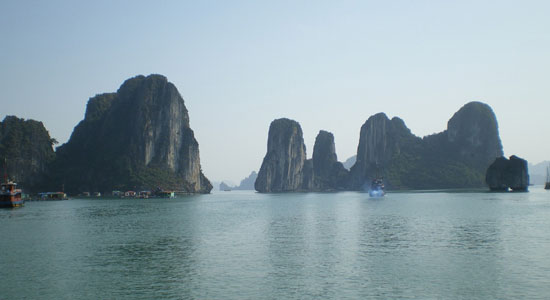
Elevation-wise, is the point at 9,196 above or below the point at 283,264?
above

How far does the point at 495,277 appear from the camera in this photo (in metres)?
31.0

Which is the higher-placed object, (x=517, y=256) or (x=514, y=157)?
(x=514, y=157)

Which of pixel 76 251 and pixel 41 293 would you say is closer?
pixel 41 293

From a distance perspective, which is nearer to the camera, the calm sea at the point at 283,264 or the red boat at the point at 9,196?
the calm sea at the point at 283,264

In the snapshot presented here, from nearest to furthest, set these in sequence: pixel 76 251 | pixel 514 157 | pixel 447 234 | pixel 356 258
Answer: pixel 356 258 → pixel 76 251 → pixel 447 234 → pixel 514 157

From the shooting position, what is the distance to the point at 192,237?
185ft

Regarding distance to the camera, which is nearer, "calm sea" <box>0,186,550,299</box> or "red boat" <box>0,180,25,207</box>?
"calm sea" <box>0,186,550,299</box>

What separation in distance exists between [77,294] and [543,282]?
31.3m

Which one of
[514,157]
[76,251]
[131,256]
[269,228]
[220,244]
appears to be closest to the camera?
[131,256]

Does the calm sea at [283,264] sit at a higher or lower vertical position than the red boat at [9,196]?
lower

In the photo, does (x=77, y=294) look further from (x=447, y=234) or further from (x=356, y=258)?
(x=447, y=234)

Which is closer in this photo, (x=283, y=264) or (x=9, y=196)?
(x=283, y=264)

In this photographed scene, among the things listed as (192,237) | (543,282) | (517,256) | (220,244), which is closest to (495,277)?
(543,282)

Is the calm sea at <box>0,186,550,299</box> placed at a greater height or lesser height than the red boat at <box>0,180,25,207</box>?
lesser
